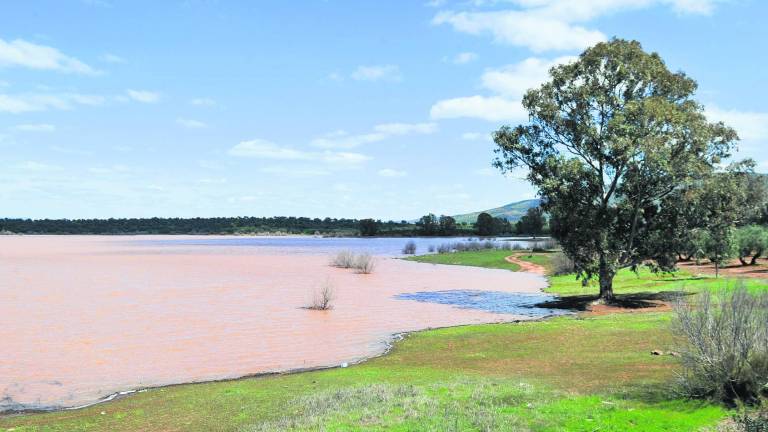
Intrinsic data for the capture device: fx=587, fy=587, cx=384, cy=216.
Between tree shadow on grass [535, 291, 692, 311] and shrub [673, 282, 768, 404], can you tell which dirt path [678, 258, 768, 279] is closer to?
tree shadow on grass [535, 291, 692, 311]

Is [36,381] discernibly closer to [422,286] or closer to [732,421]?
[732,421]

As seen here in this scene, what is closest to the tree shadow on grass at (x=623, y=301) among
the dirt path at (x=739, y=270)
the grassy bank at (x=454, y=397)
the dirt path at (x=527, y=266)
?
the grassy bank at (x=454, y=397)

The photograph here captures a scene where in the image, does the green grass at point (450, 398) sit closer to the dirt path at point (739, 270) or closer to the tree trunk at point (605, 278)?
the tree trunk at point (605, 278)

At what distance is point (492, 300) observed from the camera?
46406mm

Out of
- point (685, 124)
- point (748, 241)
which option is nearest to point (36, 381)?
point (685, 124)

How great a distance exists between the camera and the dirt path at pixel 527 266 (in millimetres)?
76938

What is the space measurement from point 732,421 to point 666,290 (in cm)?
3702

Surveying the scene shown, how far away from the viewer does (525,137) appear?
133 ft

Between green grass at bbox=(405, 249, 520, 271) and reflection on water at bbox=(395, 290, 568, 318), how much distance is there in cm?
3021

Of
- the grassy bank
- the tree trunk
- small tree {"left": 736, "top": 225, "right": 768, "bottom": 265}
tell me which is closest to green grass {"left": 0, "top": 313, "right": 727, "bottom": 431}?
the grassy bank

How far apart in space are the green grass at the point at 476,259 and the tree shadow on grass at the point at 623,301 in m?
36.2

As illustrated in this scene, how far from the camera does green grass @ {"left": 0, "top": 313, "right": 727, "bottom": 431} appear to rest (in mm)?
11805

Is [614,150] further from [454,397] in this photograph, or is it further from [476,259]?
[476,259]

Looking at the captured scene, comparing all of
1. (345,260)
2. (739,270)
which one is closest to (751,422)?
(739,270)
